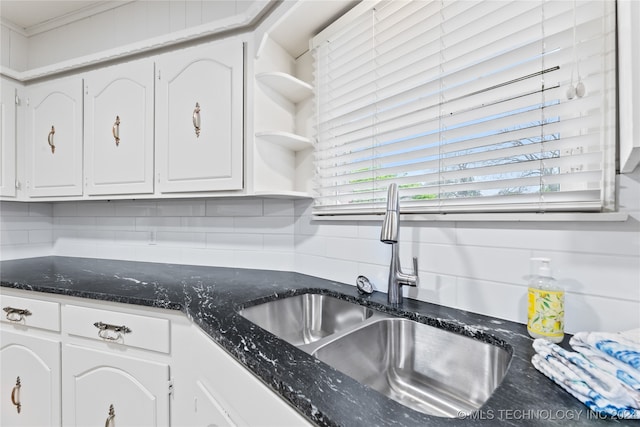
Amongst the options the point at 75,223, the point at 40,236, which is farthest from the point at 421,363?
the point at 40,236

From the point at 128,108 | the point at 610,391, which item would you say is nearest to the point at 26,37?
the point at 128,108

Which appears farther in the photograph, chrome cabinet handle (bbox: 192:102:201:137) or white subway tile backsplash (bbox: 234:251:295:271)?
white subway tile backsplash (bbox: 234:251:295:271)

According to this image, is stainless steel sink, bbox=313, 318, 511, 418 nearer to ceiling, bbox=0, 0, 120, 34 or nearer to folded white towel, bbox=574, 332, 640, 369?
folded white towel, bbox=574, 332, 640, 369

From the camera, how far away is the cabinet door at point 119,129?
1.66 m

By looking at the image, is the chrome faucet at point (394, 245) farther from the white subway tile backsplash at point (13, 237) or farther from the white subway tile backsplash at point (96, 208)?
the white subway tile backsplash at point (13, 237)

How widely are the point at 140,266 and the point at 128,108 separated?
3.09 ft

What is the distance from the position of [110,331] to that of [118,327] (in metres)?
0.05

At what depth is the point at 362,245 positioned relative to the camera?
4.32 ft

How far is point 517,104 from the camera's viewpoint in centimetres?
86

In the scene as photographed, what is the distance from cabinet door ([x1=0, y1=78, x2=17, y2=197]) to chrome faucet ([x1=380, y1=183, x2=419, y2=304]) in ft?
8.01

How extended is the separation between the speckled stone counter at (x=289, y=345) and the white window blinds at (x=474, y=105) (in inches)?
14.7

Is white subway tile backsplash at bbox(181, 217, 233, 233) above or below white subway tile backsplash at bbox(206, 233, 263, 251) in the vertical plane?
above

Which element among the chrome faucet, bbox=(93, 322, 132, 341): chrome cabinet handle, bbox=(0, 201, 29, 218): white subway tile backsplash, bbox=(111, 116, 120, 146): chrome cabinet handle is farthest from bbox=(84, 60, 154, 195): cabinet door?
the chrome faucet

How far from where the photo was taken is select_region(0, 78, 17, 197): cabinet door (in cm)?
193
